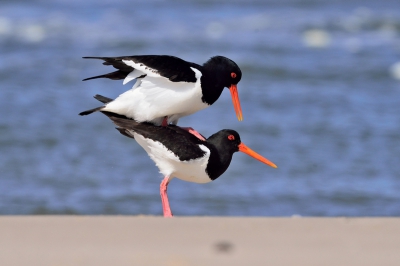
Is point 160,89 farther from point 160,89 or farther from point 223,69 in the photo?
point 223,69

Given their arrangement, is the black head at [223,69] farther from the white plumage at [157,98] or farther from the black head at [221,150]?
the black head at [221,150]

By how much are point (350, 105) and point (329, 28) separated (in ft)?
23.0

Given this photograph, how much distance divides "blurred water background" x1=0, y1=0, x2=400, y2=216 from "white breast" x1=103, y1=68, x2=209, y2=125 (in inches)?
114

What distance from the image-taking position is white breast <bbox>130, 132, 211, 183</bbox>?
5816mm

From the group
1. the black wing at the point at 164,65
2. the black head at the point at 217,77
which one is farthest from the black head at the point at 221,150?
the black wing at the point at 164,65

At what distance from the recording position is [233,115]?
11.9m

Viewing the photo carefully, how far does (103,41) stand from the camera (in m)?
17.5

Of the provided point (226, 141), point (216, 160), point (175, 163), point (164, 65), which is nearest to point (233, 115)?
point (226, 141)

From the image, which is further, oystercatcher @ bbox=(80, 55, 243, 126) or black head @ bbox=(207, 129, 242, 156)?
black head @ bbox=(207, 129, 242, 156)

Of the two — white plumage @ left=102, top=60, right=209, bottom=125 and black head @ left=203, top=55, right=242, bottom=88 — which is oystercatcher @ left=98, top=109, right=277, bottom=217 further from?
black head @ left=203, top=55, right=242, bottom=88
